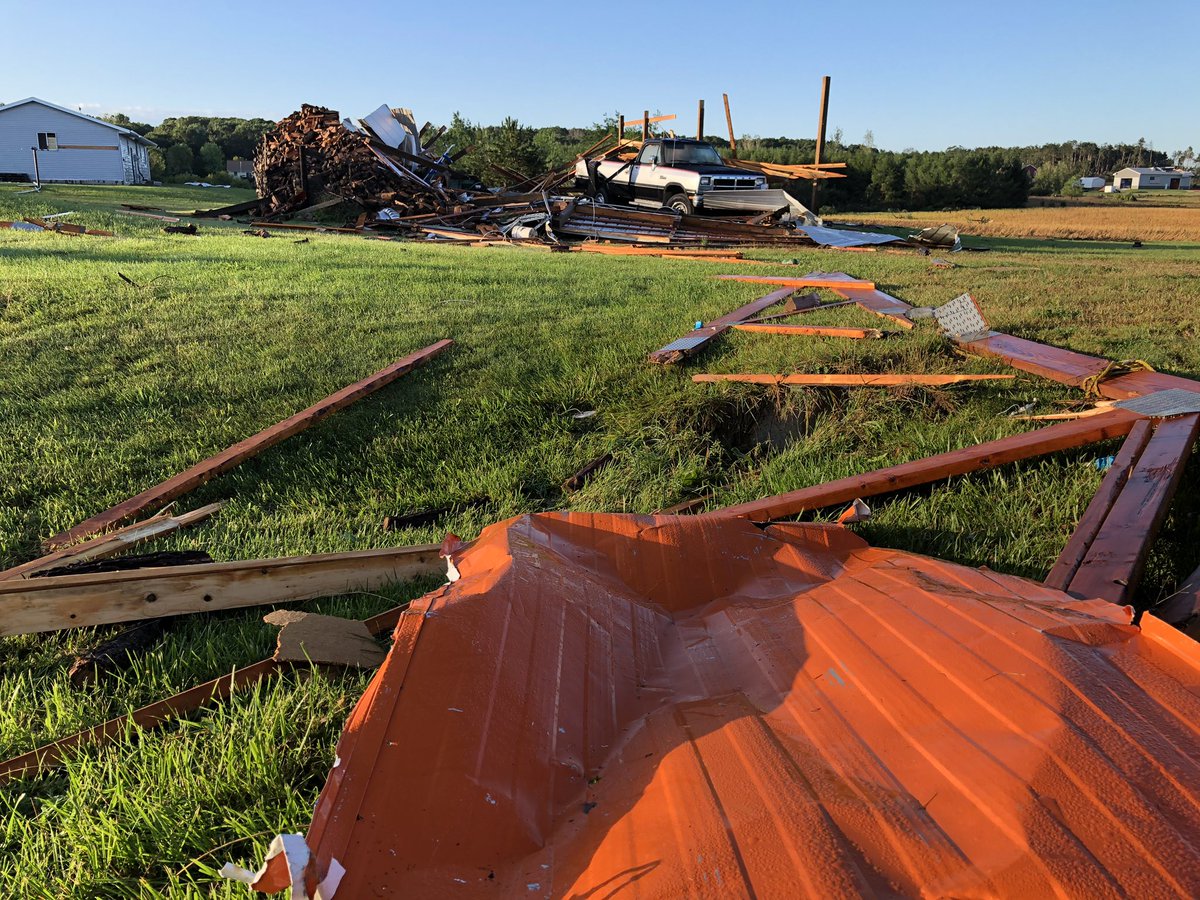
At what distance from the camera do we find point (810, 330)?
19.7 feet

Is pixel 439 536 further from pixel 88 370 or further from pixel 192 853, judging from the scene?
pixel 88 370

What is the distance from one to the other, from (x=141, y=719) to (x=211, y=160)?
2511 inches

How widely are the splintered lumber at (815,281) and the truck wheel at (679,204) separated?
814 centimetres

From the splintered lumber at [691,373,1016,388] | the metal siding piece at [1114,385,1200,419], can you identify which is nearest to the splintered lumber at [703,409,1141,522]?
the metal siding piece at [1114,385,1200,419]

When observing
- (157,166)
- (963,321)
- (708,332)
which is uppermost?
(157,166)

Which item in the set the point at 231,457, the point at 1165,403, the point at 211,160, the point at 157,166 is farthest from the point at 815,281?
the point at 211,160

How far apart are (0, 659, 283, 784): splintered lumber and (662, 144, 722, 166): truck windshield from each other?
17.5 m

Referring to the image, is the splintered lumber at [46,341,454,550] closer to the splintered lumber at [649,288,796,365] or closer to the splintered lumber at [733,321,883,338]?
the splintered lumber at [649,288,796,365]

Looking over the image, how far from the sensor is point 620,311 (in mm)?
7184

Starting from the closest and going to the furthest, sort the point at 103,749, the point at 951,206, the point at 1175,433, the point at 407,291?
1. the point at 103,749
2. the point at 1175,433
3. the point at 407,291
4. the point at 951,206

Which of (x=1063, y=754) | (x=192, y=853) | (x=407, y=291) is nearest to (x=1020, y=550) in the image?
(x=1063, y=754)

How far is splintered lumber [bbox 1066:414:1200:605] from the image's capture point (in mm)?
2508

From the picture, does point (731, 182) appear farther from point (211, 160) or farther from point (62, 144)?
point (211, 160)

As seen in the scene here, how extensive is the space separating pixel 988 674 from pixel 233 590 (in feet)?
8.08
